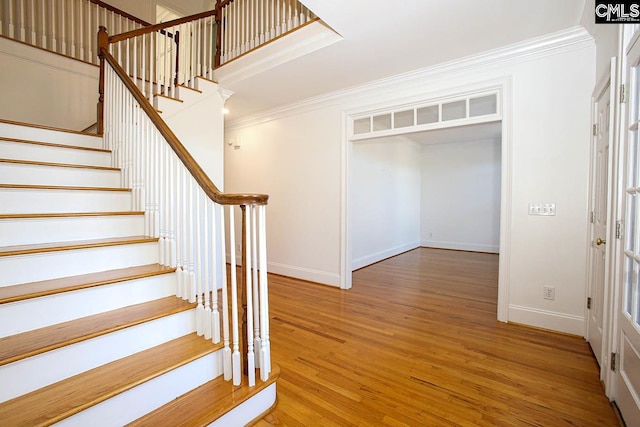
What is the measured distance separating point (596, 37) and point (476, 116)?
3.31 feet

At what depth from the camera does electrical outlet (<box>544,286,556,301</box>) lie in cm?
274

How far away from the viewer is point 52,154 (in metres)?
2.46

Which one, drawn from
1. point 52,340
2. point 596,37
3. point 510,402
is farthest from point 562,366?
point 52,340

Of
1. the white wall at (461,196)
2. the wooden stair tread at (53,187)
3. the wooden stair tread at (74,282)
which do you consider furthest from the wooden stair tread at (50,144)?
the white wall at (461,196)

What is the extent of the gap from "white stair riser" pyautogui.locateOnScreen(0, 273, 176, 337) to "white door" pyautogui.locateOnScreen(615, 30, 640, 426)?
2.57m

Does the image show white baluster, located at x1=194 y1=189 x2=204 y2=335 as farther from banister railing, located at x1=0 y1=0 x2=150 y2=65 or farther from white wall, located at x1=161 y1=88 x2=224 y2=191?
banister railing, located at x1=0 y1=0 x2=150 y2=65

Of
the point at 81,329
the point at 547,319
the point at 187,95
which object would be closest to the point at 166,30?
the point at 187,95

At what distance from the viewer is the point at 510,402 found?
71.1 inches

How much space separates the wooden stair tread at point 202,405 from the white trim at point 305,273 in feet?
8.23

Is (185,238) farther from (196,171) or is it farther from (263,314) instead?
(263,314)

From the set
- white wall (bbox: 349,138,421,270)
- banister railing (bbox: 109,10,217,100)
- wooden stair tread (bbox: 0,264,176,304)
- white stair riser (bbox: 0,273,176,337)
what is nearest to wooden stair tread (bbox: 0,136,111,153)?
banister railing (bbox: 109,10,217,100)

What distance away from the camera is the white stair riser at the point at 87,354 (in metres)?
1.25

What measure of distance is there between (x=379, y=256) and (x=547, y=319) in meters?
3.18

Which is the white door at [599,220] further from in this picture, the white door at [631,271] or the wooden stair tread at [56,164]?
the wooden stair tread at [56,164]
